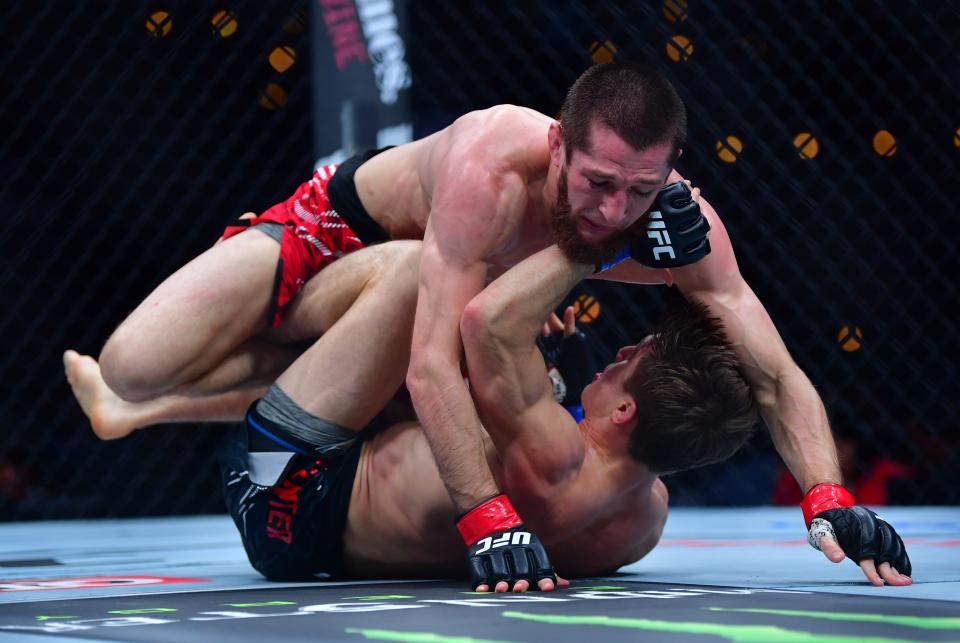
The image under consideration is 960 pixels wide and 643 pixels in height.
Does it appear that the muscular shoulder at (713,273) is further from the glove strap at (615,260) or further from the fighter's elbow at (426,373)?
the fighter's elbow at (426,373)

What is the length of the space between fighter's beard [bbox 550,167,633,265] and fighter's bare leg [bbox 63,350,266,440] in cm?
76

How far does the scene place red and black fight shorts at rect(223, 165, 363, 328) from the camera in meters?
1.95

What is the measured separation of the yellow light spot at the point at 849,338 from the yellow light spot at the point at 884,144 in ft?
1.83

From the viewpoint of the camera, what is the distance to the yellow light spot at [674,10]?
12.1 ft

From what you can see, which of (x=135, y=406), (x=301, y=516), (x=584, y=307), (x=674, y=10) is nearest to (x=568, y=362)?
(x=301, y=516)

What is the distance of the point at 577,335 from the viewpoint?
1.99 metres

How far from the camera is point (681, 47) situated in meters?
3.60

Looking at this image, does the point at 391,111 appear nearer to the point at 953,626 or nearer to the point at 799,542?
the point at 799,542

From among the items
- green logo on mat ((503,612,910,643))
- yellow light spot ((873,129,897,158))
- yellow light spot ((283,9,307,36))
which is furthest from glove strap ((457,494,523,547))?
yellow light spot ((873,129,897,158))

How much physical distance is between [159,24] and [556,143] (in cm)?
233

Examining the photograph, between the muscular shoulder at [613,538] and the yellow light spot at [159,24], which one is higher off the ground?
the yellow light spot at [159,24]

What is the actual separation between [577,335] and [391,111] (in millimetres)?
1035

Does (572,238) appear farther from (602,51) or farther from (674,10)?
(674,10)

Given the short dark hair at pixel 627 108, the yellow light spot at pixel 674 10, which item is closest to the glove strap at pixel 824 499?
the short dark hair at pixel 627 108
